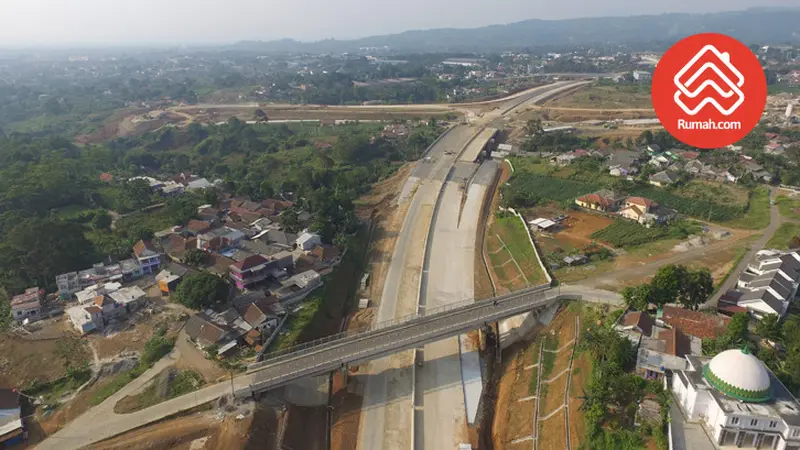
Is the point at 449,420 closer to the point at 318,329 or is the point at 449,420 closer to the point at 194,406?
the point at 318,329

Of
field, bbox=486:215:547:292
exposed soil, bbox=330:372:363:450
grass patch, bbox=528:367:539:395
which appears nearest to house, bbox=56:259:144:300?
exposed soil, bbox=330:372:363:450

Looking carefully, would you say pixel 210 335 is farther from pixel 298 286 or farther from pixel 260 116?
pixel 260 116

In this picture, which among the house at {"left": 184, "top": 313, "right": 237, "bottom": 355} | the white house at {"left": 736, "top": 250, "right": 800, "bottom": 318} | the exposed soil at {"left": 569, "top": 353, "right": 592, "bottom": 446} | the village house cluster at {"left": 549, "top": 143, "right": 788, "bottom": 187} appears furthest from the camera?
the village house cluster at {"left": 549, "top": 143, "right": 788, "bottom": 187}

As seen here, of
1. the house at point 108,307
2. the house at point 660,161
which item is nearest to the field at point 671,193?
the house at point 660,161

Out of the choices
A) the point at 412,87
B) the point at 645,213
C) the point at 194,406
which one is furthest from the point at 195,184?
the point at 412,87

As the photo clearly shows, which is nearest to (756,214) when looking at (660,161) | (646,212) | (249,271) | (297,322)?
(646,212)

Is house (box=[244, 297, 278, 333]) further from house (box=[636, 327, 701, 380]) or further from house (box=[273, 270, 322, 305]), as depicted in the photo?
house (box=[636, 327, 701, 380])
